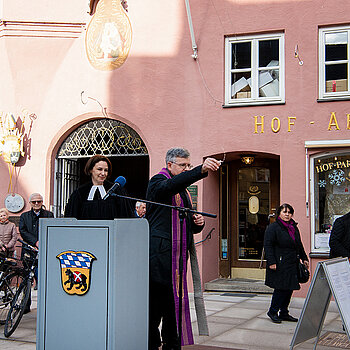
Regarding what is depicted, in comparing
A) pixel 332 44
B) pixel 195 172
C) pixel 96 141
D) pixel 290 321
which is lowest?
pixel 290 321

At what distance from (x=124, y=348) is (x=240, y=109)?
801 cm

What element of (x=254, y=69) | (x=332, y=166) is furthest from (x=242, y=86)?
(x=332, y=166)

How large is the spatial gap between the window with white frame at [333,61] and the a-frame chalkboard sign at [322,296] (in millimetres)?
5285

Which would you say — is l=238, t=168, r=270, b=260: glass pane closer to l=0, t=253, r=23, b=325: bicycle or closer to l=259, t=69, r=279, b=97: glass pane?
l=259, t=69, r=279, b=97: glass pane

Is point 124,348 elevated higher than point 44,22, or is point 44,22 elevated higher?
point 44,22

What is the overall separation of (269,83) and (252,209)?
271 cm

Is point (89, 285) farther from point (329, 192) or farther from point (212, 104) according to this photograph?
point (212, 104)

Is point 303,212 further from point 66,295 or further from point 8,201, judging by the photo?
point 66,295

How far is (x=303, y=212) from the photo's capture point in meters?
10.2

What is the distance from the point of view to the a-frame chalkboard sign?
538cm

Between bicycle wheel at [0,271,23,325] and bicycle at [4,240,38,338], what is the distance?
110 mm

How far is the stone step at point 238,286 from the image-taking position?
1066 cm

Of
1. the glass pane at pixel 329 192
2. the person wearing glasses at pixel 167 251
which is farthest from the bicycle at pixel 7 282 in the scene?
the glass pane at pixel 329 192

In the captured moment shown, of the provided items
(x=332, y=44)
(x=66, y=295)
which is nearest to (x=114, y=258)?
(x=66, y=295)
